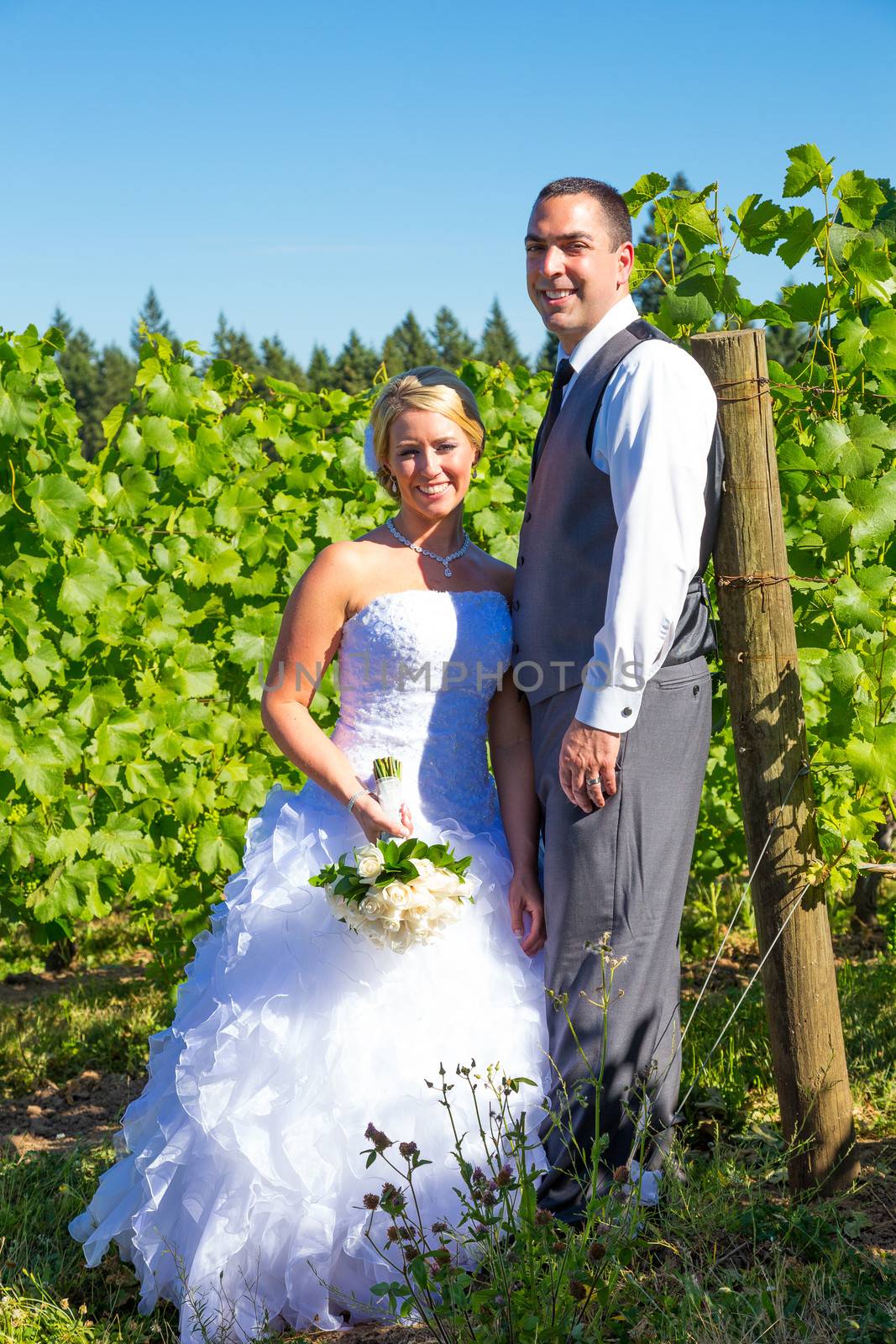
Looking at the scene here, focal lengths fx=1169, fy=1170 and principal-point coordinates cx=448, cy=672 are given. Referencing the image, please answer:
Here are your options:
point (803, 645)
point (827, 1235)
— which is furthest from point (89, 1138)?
point (803, 645)

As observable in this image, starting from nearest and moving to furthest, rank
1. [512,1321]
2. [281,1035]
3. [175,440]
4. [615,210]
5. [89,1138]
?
[512,1321] → [281,1035] → [615,210] → [89,1138] → [175,440]

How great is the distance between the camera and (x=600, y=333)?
98.7 inches

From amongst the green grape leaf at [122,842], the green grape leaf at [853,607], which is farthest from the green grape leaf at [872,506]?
the green grape leaf at [122,842]

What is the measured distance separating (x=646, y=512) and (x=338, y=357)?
2336 inches

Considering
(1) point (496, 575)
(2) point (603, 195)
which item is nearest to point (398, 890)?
(1) point (496, 575)

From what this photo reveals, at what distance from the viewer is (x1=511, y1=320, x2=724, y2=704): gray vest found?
7.88 ft

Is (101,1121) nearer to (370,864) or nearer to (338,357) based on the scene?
(370,864)

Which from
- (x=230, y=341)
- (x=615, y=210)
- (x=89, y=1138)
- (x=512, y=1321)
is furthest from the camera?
(x=230, y=341)

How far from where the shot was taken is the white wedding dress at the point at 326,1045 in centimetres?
230

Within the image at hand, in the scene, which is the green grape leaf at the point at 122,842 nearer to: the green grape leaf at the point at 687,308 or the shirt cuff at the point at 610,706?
the shirt cuff at the point at 610,706

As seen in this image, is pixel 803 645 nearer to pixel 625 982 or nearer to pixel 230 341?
pixel 625 982

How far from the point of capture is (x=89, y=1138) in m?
3.53

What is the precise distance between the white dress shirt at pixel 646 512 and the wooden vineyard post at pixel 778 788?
248 mm

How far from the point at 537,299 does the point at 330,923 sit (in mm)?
1412
